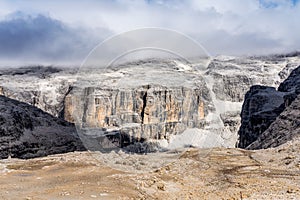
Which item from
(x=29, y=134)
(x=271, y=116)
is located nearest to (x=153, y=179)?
(x=29, y=134)

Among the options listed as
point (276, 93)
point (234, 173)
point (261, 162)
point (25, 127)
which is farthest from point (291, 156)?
point (276, 93)

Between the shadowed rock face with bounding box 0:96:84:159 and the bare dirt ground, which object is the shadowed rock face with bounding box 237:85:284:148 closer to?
the shadowed rock face with bounding box 0:96:84:159

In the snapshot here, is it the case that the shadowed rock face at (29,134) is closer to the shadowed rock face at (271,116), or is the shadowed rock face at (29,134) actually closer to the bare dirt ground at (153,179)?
the bare dirt ground at (153,179)

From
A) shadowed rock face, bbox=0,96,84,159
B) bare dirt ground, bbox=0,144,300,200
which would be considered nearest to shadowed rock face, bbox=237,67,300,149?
bare dirt ground, bbox=0,144,300,200

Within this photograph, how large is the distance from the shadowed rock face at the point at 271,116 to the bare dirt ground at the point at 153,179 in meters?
24.1

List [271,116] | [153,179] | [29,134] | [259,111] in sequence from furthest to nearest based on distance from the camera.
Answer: [259,111] → [271,116] → [29,134] → [153,179]

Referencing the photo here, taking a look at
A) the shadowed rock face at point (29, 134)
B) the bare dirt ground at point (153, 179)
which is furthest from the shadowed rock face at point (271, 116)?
the shadowed rock face at point (29, 134)

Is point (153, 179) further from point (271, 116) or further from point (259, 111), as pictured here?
point (259, 111)

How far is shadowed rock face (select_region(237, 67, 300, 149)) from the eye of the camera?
6919 cm

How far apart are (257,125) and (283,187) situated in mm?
91381

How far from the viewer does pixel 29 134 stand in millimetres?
77250

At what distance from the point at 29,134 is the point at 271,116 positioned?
66635mm

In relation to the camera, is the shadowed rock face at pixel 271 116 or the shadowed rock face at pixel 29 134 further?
the shadowed rock face at pixel 29 134

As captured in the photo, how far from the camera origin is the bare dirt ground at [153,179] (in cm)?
2622
